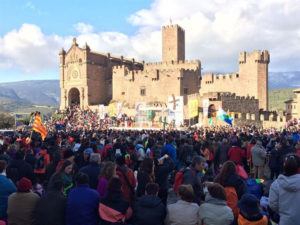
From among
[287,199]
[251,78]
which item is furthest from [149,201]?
[251,78]

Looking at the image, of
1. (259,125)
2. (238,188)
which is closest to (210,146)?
(238,188)

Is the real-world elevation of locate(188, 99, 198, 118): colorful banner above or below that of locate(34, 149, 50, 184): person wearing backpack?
above

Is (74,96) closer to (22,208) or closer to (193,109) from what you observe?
(193,109)

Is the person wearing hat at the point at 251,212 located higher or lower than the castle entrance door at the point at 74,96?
lower

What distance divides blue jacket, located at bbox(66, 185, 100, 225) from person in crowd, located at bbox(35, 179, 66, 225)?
101mm

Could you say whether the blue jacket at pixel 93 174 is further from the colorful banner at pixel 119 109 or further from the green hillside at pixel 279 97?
the green hillside at pixel 279 97

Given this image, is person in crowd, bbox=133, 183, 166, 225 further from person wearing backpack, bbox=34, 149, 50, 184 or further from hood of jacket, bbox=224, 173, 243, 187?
person wearing backpack, bbox=34, 149, 50, 184

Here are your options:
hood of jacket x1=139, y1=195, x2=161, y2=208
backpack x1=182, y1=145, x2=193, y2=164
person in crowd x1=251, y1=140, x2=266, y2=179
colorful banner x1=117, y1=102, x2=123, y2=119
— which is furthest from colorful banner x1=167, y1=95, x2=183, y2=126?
hood of jacket x1=139, y1=195, x2=161, y2=208

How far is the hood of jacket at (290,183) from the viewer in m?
4.62

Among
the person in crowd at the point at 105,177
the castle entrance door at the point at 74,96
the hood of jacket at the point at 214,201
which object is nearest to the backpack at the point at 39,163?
the person in crowd at the point at 105,177

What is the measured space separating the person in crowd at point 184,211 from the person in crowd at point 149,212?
115 millimetres

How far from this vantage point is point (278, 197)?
4.78 metres

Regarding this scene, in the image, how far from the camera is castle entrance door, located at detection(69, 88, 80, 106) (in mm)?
60375

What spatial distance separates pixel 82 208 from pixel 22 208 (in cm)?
102
